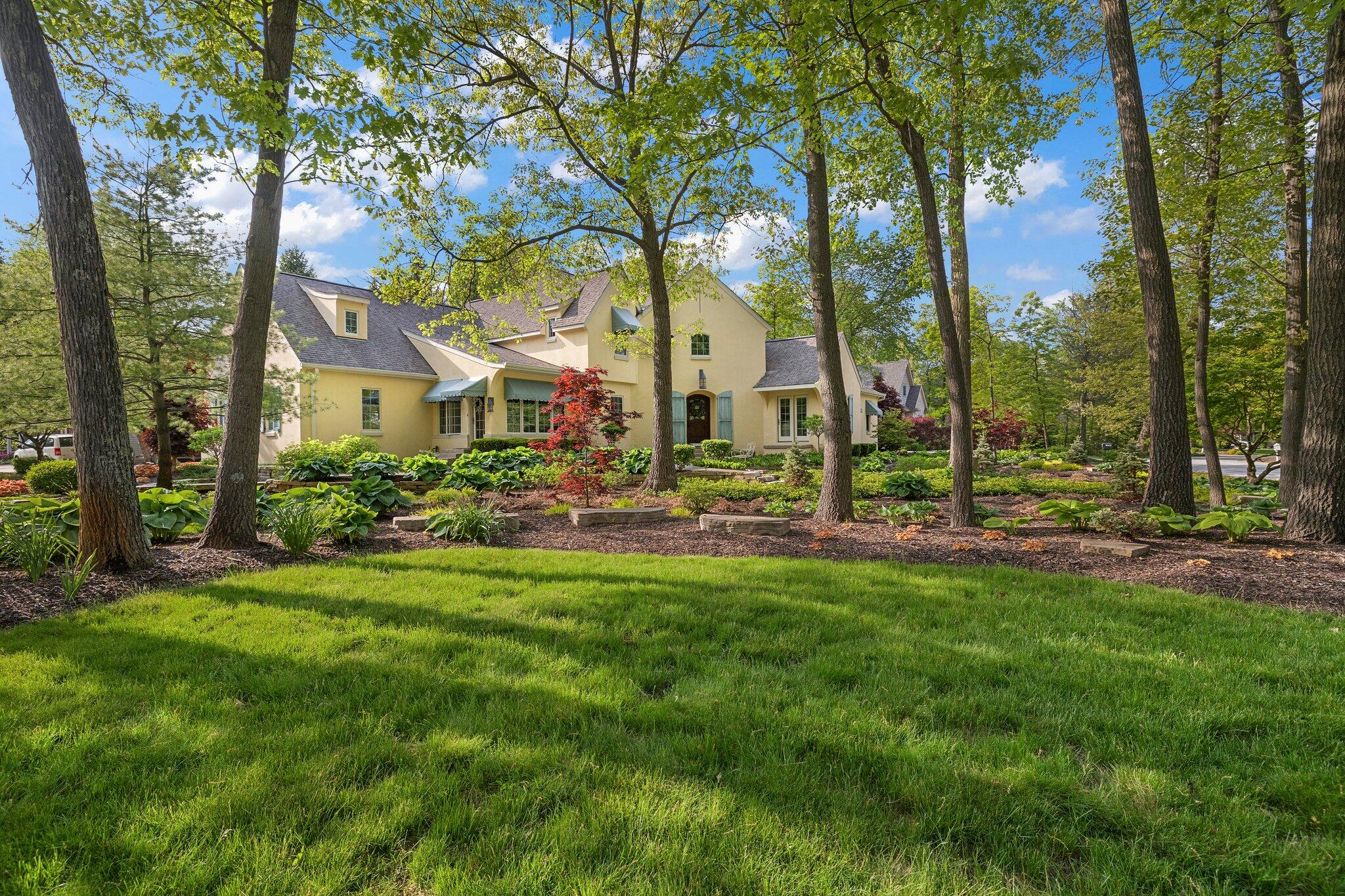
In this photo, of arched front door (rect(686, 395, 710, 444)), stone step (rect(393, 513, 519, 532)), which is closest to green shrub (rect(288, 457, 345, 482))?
stone step (rect(393, 513, 519, 532))

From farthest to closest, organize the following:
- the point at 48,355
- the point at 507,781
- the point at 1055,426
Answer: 1. the point at 1055,426
2. the point at 48,355
3. the point at 507,781

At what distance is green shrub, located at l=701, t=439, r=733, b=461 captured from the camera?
2139 cm

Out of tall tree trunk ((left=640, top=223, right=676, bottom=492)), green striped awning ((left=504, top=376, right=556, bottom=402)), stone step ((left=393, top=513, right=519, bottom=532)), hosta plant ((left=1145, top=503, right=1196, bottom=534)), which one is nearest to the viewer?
hosta plant ((left=1145, top=503, right=1196, bottom=534))

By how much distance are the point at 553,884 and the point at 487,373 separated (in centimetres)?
1767

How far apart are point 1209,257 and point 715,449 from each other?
14167 mm

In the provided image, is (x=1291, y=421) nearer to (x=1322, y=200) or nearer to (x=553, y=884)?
(x=1322, y=200)

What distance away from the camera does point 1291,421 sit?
8539 millimetres

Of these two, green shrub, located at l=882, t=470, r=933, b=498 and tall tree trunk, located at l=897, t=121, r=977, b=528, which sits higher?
tall tree trunk, located at l=897, t=121, r=977, b=528

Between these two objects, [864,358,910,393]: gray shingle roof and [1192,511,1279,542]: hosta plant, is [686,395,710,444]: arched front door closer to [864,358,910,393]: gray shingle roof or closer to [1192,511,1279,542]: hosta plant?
[1192,511,1279,542]: hosta plant

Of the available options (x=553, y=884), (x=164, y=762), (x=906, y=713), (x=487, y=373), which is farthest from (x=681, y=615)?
(x=487, y=373)

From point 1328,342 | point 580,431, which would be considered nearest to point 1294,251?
point 1328,342

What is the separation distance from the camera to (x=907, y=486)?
1141 centimetres

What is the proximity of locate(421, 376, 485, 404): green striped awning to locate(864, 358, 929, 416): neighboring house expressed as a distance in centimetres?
3018

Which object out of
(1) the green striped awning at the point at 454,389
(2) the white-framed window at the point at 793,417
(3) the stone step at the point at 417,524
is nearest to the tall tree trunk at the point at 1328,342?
(3) the stone step at the point at 417,524
